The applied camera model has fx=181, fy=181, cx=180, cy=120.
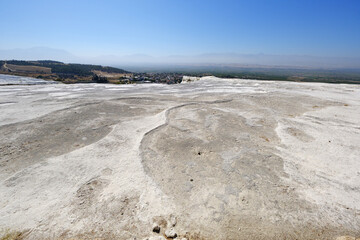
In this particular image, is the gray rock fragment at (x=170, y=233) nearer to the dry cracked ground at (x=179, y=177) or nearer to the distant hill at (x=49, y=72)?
the dry cracked ground at (x=179, y=177)

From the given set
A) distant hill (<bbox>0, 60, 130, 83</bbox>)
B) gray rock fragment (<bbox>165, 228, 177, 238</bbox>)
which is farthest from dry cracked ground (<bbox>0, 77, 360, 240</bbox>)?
distant hill (<bbox>0, 60, 130, 83</bbox>)

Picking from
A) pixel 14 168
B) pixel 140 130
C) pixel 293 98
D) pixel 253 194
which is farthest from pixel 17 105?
pixel 293 98

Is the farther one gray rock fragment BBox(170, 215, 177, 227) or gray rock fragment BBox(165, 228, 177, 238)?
gray rock fragment BBox(170, 215, 177, 227)

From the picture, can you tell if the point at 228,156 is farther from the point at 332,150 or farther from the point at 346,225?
the point at 332,150

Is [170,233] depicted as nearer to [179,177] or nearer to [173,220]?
[173,220]

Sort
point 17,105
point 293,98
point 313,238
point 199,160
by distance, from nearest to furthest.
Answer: point 313,238 → point 199,160 → point 17,105 → point 293,98

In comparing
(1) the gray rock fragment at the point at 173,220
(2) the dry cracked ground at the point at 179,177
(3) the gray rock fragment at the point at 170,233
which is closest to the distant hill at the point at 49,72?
(2) the dry cracked ground at the point at 179,177

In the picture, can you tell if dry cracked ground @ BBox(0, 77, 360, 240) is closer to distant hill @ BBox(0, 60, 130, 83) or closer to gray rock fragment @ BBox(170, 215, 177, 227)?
gray rock fragment @ BBox(170, 215, 177, 227)

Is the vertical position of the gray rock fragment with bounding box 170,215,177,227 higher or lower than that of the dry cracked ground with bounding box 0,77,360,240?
lower
